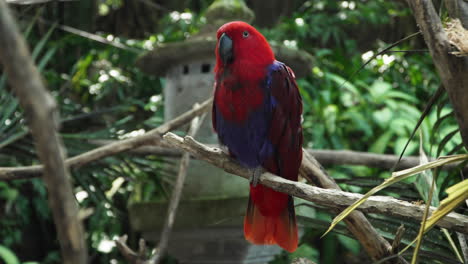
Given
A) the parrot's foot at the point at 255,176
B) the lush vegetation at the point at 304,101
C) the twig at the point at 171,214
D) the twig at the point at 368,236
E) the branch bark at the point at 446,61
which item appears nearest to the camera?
the branch bark at the point at 446,61

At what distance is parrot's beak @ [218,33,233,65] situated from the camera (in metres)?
1.36

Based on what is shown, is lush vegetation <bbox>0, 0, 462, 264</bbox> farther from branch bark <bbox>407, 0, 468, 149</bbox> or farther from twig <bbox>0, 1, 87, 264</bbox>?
twig <bbox>0, 1, 87, 264</bbox>

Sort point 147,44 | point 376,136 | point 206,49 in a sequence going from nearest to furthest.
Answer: point 206,49, point 376,136, point 147,44

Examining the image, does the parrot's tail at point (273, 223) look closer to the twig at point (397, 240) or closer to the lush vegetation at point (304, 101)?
the twig at point (397, 240)

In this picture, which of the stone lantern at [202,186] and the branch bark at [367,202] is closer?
the branch bark at [367,202]

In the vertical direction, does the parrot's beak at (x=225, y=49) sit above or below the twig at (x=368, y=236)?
above

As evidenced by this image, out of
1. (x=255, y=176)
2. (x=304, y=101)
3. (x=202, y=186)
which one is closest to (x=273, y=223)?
(x=255, y=176)

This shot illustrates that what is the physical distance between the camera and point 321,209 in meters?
1.42

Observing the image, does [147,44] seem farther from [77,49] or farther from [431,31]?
[431,31]

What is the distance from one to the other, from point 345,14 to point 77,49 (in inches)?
87.3

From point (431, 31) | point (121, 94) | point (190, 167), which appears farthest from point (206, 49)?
point (121, 94)

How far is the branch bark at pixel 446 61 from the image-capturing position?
78cm

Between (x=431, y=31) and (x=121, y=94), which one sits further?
(x=121, y=94)

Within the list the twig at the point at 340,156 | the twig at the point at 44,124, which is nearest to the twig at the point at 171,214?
the twig at the point at 340,156
